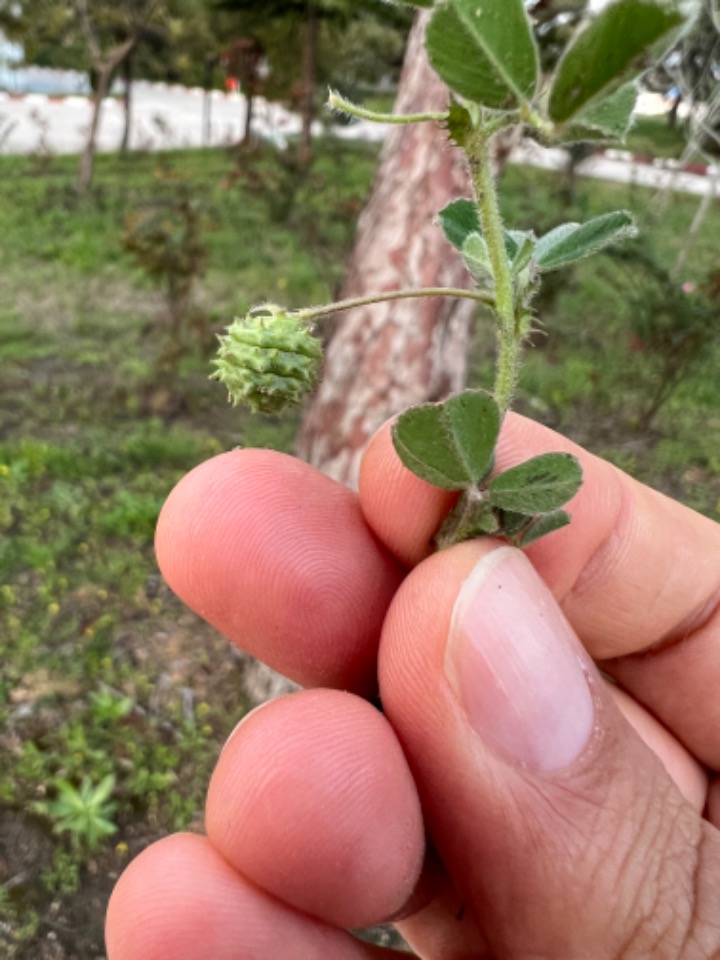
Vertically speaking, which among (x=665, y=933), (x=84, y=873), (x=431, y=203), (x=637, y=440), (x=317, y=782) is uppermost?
(x=431, y=203)

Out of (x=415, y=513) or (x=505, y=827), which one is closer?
(x=505, y=827)

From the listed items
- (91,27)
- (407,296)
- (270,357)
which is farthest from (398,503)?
(91,27)

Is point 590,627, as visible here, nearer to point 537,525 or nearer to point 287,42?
point 537,525

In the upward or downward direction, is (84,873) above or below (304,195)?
below

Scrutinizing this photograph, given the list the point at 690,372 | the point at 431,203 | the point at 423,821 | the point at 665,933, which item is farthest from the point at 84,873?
the point at 690,372

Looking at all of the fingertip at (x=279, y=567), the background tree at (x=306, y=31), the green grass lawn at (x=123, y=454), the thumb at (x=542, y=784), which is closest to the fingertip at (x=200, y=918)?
the thumb at (x=542, y=784)

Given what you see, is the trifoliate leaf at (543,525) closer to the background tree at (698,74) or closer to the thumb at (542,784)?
the thumb at (542,784)

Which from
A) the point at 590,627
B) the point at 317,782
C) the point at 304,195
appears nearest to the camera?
the point at 317,782

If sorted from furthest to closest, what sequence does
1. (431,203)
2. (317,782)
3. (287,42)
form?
(287,42) < (431,203) < (317,782)
